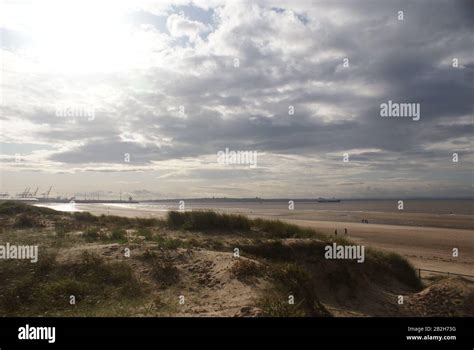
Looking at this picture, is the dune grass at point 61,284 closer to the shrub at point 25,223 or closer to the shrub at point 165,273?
the shrub at point 165,273

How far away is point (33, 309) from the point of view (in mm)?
9680

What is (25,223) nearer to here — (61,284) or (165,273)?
(61,284)

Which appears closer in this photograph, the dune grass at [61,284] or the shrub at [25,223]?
the dune grass at [61,284]

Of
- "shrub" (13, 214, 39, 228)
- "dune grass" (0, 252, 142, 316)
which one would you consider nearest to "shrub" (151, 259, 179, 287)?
"dune grass" (0, 252, 142, 316)

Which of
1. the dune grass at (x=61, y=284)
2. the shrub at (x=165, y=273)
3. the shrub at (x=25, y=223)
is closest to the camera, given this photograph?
the dune grass at (x=61, y=284)

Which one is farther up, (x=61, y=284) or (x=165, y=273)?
(x=61, y=284)

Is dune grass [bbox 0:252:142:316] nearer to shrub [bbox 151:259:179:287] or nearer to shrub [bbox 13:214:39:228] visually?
shrub [bbox 151:259:179:287]

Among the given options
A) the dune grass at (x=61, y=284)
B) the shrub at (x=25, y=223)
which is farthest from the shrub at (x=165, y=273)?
the shrub at (x=25, y=223)

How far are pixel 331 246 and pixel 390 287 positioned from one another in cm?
321

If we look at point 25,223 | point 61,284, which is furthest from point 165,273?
point 25,223

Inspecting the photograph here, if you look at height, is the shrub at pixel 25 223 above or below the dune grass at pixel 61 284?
above

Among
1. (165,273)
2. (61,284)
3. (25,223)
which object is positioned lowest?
(165,273)
